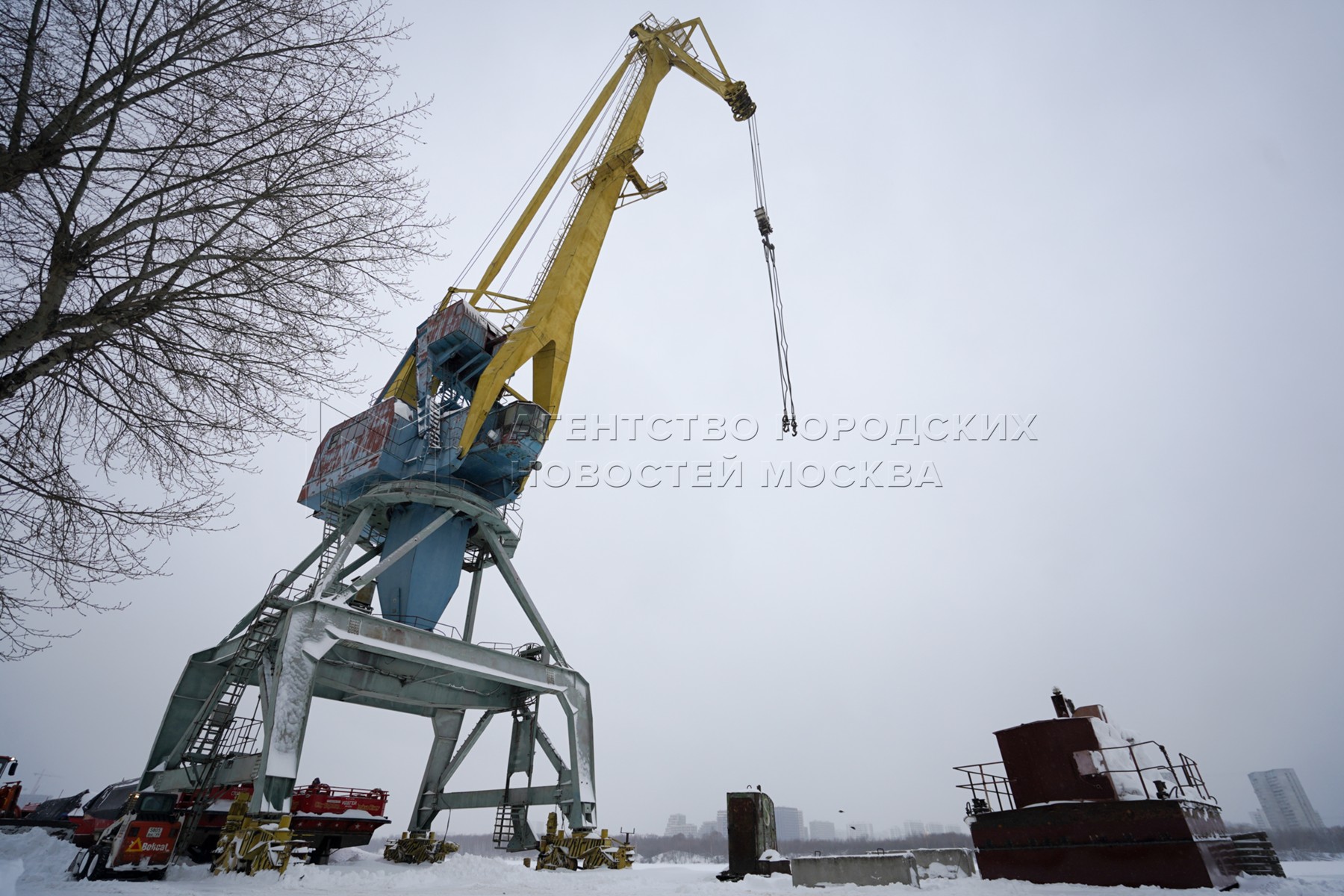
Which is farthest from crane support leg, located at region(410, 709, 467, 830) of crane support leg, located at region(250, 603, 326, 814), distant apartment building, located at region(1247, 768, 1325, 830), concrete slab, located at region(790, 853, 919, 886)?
distant apartment building, located at region(1247, 768, 1325, 830)

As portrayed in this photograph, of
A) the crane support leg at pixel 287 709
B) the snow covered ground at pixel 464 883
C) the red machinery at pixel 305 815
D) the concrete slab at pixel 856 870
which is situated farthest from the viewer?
the red machinery at pixel 305 815

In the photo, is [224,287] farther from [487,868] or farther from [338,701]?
[338,701]

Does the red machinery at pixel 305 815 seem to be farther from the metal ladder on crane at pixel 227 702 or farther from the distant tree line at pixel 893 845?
the distant tree line at pixel 893 845

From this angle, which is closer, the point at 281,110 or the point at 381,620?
the point at 281,110

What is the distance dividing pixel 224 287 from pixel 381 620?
1037 cm

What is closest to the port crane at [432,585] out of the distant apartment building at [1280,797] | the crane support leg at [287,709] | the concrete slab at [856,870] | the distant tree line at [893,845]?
the crane support leg at [287,709]

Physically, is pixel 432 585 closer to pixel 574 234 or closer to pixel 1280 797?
pixel 574 234

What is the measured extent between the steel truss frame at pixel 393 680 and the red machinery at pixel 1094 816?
9.77m

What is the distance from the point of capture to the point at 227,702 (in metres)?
15.4

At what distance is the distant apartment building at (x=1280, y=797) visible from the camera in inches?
2518

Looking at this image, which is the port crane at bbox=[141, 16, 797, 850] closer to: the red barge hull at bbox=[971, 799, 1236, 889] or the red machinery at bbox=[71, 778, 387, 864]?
the red machinery at bbox=[71, 778, 387, 864]

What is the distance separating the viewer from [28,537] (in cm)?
557

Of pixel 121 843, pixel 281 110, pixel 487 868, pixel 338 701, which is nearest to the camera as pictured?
pixel 281 110

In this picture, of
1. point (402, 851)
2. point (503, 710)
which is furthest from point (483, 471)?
point (402, 851)
